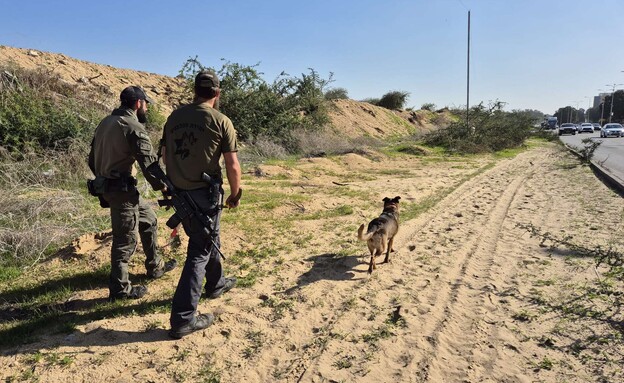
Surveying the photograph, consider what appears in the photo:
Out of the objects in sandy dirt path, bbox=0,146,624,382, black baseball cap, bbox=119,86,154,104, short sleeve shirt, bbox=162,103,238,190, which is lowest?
sandy dirt path, bbox=0,146,624,382

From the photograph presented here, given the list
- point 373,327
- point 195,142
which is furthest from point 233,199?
point 373,327

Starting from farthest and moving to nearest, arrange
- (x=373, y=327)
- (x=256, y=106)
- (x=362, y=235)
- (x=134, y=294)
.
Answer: (x=256, y=106), (x=362, y=235), (x=134, y=294), (x=373, y=327)

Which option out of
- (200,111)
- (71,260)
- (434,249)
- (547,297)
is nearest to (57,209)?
(71,260)

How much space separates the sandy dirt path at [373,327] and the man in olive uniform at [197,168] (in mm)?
288

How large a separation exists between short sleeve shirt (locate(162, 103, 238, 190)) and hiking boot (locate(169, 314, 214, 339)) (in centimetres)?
107

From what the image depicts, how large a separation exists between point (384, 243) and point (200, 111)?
2.54 meters

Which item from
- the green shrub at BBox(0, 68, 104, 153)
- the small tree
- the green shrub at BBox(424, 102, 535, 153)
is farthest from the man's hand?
the small tree

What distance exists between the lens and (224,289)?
3.91 metres

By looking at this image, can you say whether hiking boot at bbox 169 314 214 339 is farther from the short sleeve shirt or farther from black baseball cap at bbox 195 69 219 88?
black baseball cap at bbox 195 69 219 88

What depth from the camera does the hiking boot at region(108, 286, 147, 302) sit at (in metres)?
3.66

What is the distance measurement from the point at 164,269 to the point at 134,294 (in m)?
0.59

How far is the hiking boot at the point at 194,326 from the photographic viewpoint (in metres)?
3.07

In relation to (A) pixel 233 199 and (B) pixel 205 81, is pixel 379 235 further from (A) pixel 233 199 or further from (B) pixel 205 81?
(B) pixel 205 81

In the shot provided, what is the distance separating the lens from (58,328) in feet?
10.6
